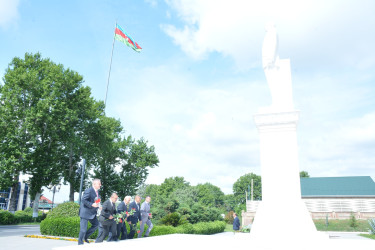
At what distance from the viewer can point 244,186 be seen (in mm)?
80375

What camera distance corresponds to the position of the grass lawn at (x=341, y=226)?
29.5 m

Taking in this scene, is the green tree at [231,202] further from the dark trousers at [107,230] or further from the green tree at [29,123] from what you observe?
the dark trousers at [107,230]

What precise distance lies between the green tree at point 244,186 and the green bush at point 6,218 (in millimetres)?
61656

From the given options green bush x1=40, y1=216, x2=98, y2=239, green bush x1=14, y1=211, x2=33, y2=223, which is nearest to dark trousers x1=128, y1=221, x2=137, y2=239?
green bush x1=40, y1=216, x2=98, y2=239

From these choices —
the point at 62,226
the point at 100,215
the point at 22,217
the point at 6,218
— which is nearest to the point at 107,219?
the point at 100,215

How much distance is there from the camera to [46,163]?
92.9ft

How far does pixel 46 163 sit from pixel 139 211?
69.7 feet

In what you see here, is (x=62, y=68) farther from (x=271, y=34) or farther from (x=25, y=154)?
(x=271, y=34)

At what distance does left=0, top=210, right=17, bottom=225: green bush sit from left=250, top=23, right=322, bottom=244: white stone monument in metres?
27.7

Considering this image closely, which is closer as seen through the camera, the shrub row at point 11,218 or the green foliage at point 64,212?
the green foliage at point 64,212

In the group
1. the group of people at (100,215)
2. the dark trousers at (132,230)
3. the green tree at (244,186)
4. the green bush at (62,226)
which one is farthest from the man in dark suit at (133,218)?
the green tree at (244,186)

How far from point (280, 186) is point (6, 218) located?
28515 mm

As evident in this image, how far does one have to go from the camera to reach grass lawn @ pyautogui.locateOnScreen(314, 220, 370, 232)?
29.5 metres

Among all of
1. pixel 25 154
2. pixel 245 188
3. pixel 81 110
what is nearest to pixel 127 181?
pixel 81 110
